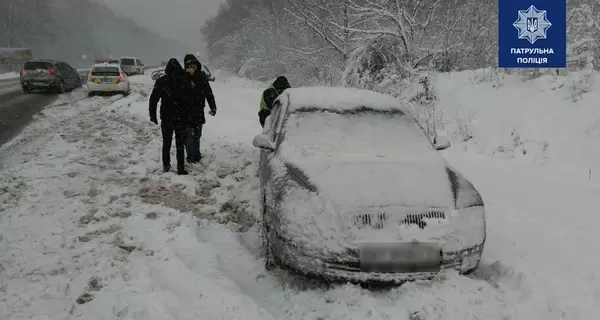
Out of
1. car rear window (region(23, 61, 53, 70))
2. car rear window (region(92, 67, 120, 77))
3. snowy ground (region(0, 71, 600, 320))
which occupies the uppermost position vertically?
car rear window (region(23, 61, 53, 70))

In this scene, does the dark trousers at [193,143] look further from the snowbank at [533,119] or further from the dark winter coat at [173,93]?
the snowbank at [533,119]

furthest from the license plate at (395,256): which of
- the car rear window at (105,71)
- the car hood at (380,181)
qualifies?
the car rear window at (105,71)

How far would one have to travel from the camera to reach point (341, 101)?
5277mm

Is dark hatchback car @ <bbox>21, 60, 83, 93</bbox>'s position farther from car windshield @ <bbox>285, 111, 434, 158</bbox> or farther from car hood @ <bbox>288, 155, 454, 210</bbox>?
car hood @ <bbox>288, 155, 454, 210</bbox>

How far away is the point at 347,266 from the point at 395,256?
382mm

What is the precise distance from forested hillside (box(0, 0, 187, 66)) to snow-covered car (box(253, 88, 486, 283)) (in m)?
80.5

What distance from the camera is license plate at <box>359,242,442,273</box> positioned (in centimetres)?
346

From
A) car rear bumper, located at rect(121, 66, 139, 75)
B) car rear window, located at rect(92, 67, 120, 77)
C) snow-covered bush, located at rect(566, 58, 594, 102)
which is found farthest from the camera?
car rear bumper, located at rect(121, 66, 139, 75)

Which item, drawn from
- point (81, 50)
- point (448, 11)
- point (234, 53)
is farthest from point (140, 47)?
point (448, 11)

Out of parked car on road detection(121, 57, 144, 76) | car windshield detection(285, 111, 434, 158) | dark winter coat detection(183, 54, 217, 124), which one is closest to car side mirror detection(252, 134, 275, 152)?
car windshield detection(285, 111, 434, 158)

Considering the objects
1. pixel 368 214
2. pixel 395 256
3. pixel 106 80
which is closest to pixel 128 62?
pixel 106 80

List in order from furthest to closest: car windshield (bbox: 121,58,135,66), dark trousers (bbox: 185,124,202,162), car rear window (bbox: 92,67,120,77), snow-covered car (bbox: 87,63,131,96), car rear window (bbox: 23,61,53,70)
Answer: car windshield (bbox: 121,58,135,66) < car rear window (bbox: 23,61,53,70) < car rear window (bbox: 92,67,120,77) < snow-covered car (bbox: 87,63,131,96) < dark trousers (bbox: 185,124,202,162)

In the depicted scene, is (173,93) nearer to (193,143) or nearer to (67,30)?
(193,143)

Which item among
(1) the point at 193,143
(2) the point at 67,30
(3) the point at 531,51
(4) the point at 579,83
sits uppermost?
(2) the point at 67,30
